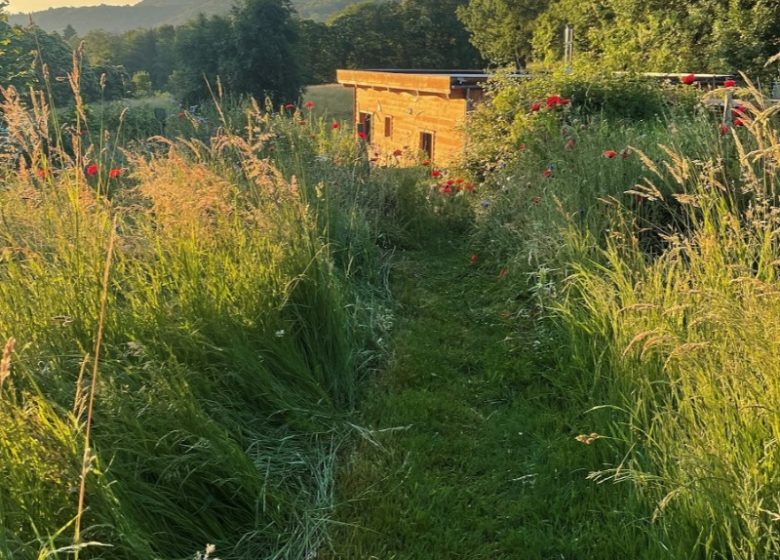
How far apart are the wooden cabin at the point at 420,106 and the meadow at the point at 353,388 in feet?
17.8

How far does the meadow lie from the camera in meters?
1.73

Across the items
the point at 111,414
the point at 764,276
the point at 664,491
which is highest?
the point at 764,276

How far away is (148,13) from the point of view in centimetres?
7394

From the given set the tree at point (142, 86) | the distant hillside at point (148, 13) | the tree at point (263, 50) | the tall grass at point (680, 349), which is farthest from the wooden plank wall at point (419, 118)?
the distant hillside at point (148, 13)

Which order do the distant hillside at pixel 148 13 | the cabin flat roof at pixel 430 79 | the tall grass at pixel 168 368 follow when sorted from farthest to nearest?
the distant hillside at pixel 148 13
the cabin flat roof at pixel 430 79
the tall grass at pixel 168 368

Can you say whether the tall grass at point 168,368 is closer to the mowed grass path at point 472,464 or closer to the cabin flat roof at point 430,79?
the mowed grass path at point 472,464

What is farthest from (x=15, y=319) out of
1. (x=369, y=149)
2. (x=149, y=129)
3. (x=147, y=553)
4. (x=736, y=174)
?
(x=149, y=129)

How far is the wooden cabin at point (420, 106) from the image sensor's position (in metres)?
11.6

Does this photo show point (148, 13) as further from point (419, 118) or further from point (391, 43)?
point (419, 118)

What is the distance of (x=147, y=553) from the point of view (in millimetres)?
1663

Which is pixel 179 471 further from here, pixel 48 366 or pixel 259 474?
pixel 48 366

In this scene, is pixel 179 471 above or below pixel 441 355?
above

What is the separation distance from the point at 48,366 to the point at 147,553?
0.70m

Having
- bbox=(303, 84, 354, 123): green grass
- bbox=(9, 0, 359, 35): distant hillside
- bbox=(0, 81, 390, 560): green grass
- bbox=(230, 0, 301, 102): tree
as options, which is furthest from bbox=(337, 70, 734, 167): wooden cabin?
bbox=(9, 0, 359, 35): distant hillside
